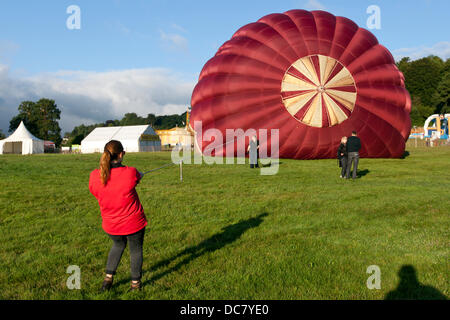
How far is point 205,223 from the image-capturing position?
22.6 ft

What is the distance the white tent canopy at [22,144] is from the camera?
41.5 metres

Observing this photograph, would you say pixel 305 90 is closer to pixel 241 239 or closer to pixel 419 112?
pixel 241 239

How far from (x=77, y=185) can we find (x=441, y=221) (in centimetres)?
968

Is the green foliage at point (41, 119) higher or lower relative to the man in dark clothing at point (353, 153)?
higher

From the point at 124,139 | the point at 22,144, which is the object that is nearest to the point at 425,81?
the point at 124,139

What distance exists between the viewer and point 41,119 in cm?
7938

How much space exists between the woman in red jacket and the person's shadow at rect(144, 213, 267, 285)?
0.45 m

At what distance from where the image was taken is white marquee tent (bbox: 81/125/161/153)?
1724 inches

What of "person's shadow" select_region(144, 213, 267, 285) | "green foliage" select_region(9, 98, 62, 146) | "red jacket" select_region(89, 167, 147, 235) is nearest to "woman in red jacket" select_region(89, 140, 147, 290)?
"red jacket" select_region(89, 167, 147, 235)

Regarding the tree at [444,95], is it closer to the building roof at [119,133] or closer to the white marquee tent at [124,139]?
the building roof at [119,133]

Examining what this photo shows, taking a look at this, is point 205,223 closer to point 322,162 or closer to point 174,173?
point 174,173

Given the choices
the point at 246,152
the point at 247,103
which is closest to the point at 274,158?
the point at 246,152

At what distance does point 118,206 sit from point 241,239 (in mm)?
2493

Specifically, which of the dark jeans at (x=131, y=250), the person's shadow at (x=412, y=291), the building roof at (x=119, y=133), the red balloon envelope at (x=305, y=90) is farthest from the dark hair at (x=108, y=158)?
the building roof at (x=119, y=133)
